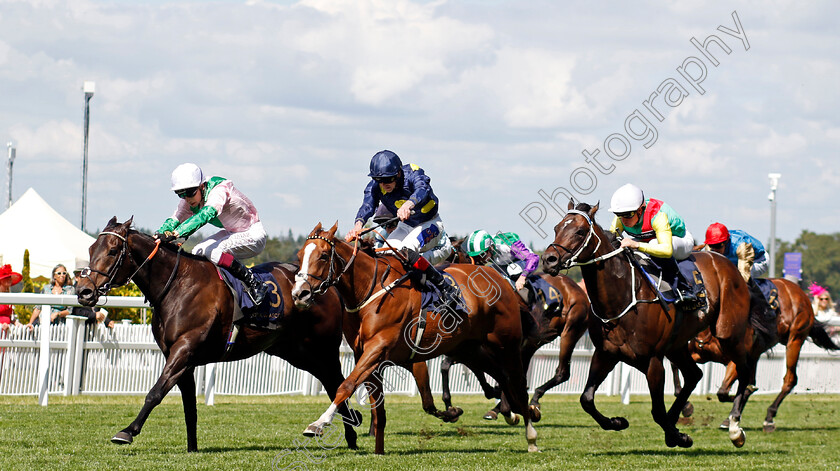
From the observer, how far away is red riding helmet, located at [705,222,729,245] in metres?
11.3

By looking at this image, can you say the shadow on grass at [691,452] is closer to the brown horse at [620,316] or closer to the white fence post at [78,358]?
the brown horse at [620,316]

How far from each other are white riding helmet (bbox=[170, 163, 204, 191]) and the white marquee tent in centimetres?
1320

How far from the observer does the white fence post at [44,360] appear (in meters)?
11.4

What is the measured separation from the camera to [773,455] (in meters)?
9.05

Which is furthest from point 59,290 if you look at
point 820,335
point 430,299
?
point 820,335

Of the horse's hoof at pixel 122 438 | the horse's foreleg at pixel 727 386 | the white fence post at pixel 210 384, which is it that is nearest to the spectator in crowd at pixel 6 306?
the white fence post at pixel 210 384

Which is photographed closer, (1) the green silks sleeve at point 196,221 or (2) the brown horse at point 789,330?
(1) the green silks sleeve at point 196,221

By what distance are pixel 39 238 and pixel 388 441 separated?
46.3ft

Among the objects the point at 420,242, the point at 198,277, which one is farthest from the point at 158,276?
the point at 420,242

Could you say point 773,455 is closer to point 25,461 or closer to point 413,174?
point 413,174

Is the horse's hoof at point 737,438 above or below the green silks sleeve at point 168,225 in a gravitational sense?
below

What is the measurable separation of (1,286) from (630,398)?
939 centimetres

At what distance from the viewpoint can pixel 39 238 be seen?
21.1 meters

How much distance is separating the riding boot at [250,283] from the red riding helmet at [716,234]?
17.4ft
